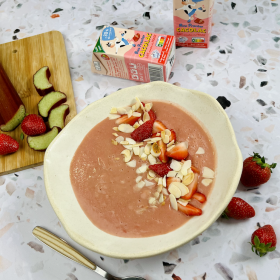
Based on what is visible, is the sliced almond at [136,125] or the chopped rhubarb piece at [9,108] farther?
the chopped rhubarb piece at [9,108]

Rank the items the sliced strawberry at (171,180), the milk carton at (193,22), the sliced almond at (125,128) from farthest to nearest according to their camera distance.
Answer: the milk carton at (193,22)
the sliced almond at (125,128)
the sliced strawberry at (171,180)

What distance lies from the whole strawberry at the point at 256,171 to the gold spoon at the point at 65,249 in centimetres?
52

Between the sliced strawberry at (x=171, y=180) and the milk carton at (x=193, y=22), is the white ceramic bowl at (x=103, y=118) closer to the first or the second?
the sliced strawberry at (x=171, y=180)

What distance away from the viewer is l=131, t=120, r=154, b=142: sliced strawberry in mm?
1139

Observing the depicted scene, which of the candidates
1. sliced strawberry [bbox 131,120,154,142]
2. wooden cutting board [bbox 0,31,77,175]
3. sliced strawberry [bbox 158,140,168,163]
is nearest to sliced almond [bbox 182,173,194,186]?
sliced strawberry [bbox 158,140,168,163]

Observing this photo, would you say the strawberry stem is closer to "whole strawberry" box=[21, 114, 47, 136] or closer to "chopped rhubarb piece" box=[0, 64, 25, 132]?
"whole strawberry" box=[21, 114, 47, 136]

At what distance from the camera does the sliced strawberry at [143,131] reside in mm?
1139

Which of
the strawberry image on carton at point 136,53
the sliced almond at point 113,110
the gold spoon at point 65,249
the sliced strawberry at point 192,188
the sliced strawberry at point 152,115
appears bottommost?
the gold spoon at point 65,249

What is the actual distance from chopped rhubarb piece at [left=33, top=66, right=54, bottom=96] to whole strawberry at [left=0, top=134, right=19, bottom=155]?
0.84 ft

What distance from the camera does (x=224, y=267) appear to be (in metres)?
1.11


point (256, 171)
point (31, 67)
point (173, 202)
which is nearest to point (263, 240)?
point (256, 171)

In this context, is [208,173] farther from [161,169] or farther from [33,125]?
[33,125]

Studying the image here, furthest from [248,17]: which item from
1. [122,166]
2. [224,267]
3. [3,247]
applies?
[3,247]

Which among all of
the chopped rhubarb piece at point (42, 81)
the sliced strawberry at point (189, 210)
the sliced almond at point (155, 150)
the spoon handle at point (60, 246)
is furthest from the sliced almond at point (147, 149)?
the chopped rhubarb piece at point (42, 81)
